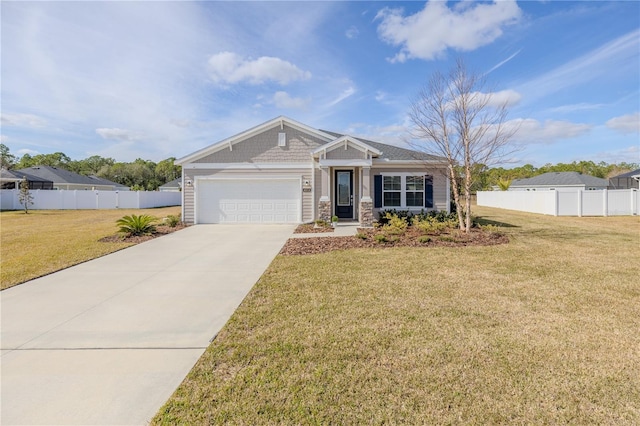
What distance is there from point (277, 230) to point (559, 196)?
19.4 meters

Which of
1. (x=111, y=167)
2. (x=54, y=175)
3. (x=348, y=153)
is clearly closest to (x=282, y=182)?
(x=348, y=153)

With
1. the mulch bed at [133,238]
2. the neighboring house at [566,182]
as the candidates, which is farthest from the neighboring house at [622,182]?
the mulch bed at [133,238]

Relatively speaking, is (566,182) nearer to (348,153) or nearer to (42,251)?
(348,153)

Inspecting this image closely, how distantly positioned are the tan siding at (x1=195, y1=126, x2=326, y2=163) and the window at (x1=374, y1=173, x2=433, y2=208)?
3944mm

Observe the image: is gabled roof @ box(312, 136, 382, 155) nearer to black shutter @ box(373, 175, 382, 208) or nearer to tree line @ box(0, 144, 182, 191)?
black shutter @ box(373, 175, 382, 208)

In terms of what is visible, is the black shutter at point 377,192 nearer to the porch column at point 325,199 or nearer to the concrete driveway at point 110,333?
the porch column at point 325,199

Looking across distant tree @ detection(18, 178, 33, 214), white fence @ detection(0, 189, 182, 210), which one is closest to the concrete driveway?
distant tree @ detection(18, 178, 33, 214)

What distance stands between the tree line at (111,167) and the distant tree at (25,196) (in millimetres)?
31439

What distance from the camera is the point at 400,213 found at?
1427cm

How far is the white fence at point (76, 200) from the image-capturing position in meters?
24.5

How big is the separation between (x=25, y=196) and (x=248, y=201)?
21.2 meters

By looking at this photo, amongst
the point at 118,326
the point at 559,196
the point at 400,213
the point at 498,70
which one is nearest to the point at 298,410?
the point at 118,326

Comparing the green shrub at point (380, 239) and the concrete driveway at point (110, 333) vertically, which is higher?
the green shrub at point (380, 239)

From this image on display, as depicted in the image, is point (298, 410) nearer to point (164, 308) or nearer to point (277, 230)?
point (164, 308)
